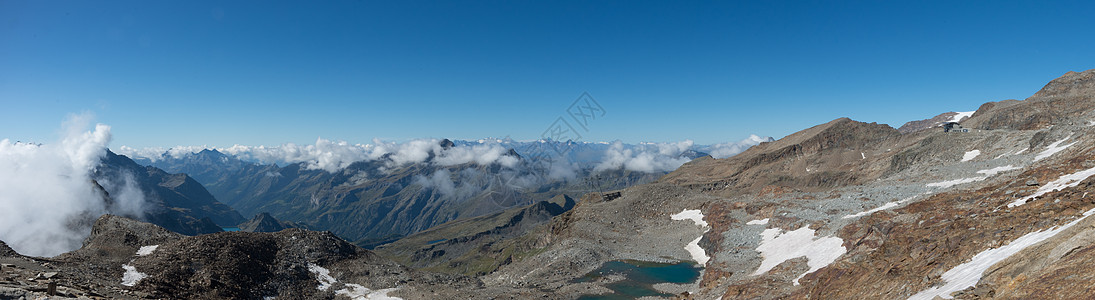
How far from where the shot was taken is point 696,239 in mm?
78812

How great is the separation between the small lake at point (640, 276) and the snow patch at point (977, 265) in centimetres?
3845

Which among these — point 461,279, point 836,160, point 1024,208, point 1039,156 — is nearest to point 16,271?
point 461,279

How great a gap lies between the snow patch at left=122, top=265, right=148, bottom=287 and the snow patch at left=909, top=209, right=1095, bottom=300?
60696 millimetres

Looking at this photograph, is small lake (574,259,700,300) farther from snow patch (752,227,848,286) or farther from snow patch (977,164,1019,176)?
snow patch (977,164,1019,176)

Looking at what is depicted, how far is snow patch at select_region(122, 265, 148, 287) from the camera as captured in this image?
4075 centimetres

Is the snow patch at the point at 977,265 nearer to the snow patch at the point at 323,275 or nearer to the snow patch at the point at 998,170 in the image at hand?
the snow patch at the point at 323,275

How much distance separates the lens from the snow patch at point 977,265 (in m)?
17.1

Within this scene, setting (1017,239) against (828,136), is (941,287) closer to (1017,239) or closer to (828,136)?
(1017,239)

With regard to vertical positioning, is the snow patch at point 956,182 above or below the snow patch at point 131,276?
below

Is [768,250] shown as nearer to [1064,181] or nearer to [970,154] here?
[1064,181]

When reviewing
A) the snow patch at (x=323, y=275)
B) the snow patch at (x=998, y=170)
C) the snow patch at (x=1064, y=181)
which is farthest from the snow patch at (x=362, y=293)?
the snow patch at (x=998, y=170)

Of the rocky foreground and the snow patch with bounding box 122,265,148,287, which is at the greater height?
the snow patch with bounding box 122,265,148,287

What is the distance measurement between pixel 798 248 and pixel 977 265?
3489 cm

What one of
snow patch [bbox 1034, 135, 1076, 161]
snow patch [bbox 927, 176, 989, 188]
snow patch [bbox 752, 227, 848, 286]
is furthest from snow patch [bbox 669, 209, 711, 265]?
snow patch [bbox 1034, 135, 1076, 161]
